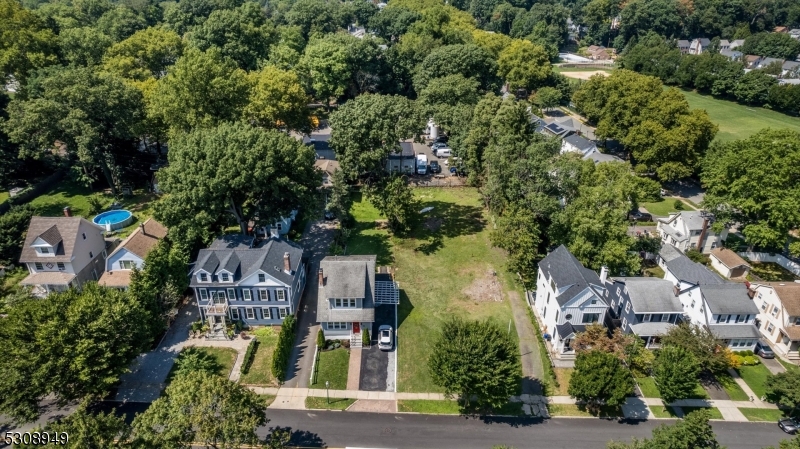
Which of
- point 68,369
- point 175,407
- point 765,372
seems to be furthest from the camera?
point 765,372

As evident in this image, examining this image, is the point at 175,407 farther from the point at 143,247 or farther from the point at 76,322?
the point at 143,247

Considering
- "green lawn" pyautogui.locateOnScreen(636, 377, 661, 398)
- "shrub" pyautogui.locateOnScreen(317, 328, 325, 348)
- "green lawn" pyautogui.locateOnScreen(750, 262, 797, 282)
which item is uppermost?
"shrub" pyautogui.locateOnScreen(317, 328, 325, 348)

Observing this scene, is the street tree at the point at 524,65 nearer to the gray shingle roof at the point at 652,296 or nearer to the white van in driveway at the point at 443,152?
the white van in driveway at the point at 443,152

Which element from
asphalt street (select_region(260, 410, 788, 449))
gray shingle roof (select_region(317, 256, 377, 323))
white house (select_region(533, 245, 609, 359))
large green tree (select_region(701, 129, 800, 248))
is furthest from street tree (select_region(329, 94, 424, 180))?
large green tree (select_region(701, 129, 800, 248))

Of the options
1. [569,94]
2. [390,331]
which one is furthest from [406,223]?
[569,94]

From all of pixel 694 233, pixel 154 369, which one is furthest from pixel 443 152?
pixel 154 369

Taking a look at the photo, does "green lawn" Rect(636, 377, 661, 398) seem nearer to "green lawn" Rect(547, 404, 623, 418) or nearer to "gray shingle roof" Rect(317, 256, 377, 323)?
"green lawn" Rect(547, 404, 623, 418)

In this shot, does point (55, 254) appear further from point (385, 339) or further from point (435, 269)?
point (435, 269)

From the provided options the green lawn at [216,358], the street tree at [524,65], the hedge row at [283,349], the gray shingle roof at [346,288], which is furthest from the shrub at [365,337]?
the street tree at [524,65]
